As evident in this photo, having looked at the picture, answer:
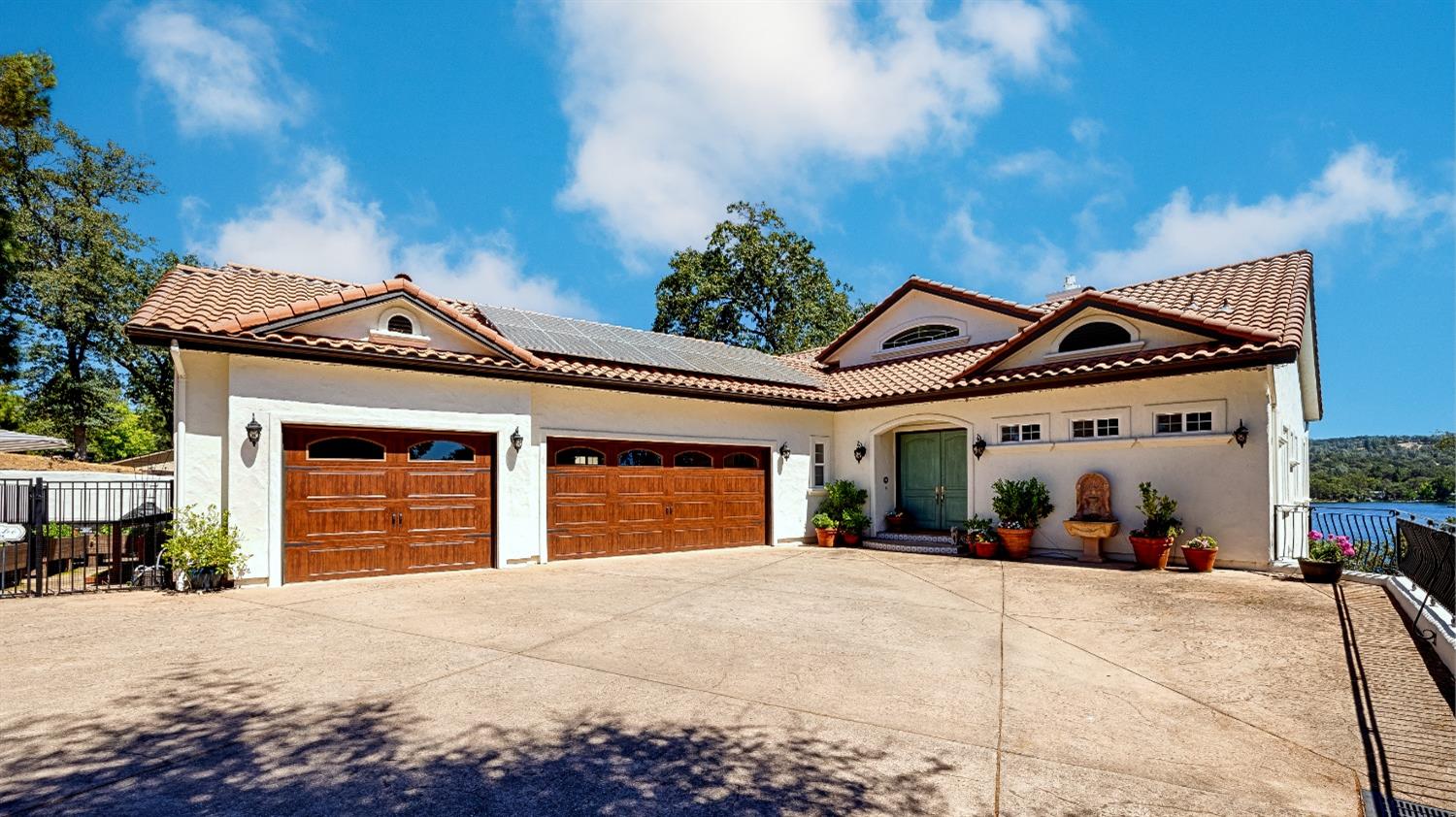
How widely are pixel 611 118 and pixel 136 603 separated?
34.9 feet

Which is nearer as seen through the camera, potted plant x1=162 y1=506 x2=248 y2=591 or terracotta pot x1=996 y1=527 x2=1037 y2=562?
potted plant x1=162 y1=506 x2=248 y2=591

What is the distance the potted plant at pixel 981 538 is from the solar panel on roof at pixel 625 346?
5.33m

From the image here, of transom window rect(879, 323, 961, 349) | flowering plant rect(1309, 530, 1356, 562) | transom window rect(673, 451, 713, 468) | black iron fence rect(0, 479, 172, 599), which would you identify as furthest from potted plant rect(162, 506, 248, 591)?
flowering plant rect(1309, 530, 1356, 562)

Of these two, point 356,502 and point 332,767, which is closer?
point 332,767

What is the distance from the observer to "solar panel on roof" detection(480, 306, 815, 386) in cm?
1382

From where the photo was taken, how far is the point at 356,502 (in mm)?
10648

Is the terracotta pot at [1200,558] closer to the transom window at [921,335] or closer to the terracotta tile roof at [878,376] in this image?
the terracotta tile roof at [878,376]

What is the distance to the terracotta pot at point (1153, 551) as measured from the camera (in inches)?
440

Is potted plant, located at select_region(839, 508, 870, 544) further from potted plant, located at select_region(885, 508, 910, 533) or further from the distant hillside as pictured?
the distant hillside

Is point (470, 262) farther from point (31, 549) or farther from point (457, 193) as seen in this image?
point (31, 549)

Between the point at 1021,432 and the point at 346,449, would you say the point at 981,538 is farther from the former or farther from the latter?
the point at 346,449

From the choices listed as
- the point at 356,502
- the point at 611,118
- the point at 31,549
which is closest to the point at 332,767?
the point at 356,502

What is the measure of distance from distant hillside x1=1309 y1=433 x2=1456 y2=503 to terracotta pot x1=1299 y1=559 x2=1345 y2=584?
1095cm

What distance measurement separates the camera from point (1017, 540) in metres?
13.1
